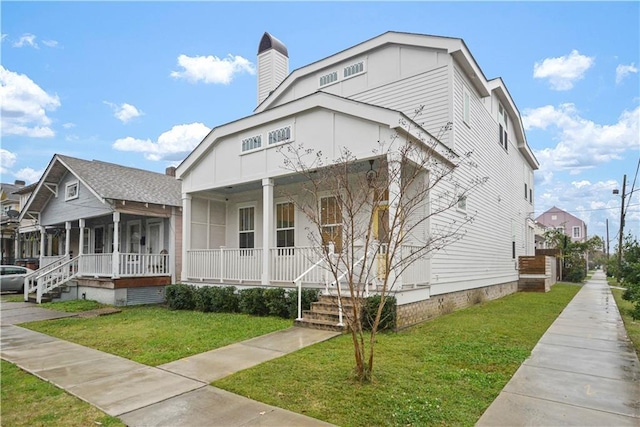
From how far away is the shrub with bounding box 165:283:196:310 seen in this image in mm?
12398

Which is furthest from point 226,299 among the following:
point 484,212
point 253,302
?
point 484,212

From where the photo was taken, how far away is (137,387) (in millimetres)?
5059

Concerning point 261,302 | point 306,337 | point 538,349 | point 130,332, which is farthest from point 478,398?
point 130,332

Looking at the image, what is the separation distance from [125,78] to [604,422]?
19997 mm

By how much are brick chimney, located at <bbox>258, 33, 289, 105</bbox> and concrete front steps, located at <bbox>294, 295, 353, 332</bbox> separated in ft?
37.5

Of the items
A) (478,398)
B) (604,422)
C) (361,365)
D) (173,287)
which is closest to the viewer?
(604,422)

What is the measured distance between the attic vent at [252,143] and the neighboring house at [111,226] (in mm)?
5921

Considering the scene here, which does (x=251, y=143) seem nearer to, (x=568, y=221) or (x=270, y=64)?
(x=270, y=64)

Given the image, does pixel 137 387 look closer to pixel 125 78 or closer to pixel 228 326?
pixel 228 326

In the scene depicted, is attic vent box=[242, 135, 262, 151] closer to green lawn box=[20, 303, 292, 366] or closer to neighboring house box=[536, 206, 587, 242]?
green lawn box=[20, 303, 292, 366]

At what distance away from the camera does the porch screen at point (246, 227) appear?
47.3ft

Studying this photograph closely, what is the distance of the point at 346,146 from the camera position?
966 cm

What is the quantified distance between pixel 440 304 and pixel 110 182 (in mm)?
13718

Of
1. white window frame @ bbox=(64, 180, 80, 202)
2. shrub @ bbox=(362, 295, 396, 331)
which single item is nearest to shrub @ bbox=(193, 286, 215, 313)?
shrub @ bbox=(362, 295, 396, 331)
